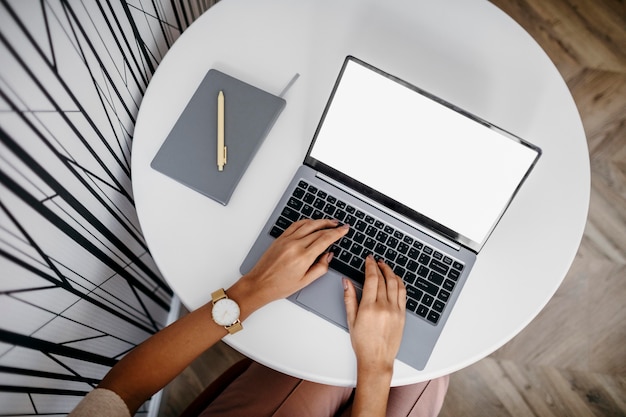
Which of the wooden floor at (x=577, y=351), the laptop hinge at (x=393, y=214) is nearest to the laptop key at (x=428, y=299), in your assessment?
the laptop hinge at (x=393, y=214)

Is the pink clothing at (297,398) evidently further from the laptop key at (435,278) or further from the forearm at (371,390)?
the laptop key at (435,278)

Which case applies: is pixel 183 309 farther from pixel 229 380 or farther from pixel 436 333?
pixel 436 333

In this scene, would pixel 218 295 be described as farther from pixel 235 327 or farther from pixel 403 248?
pixel 403 248

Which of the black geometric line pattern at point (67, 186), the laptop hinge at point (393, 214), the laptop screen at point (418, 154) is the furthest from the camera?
the laptop hinge at point (393, 214)

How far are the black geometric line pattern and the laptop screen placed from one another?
1.29 ft

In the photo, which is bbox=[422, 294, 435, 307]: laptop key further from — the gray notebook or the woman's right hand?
the gray notebook

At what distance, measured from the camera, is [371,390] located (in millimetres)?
778

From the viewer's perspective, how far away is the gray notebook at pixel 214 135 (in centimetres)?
86

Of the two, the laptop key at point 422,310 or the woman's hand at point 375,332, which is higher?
the laptop key at point 422,310

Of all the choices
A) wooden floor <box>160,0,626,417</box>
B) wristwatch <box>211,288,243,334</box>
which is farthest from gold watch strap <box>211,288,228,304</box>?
wooden floor <box>160,0,626,417</box>

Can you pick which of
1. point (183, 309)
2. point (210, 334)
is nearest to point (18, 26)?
point (210, 334)

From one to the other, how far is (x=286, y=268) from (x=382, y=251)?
0.18m

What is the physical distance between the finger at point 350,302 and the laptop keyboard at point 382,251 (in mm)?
29

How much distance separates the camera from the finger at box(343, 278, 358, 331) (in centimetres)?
79
